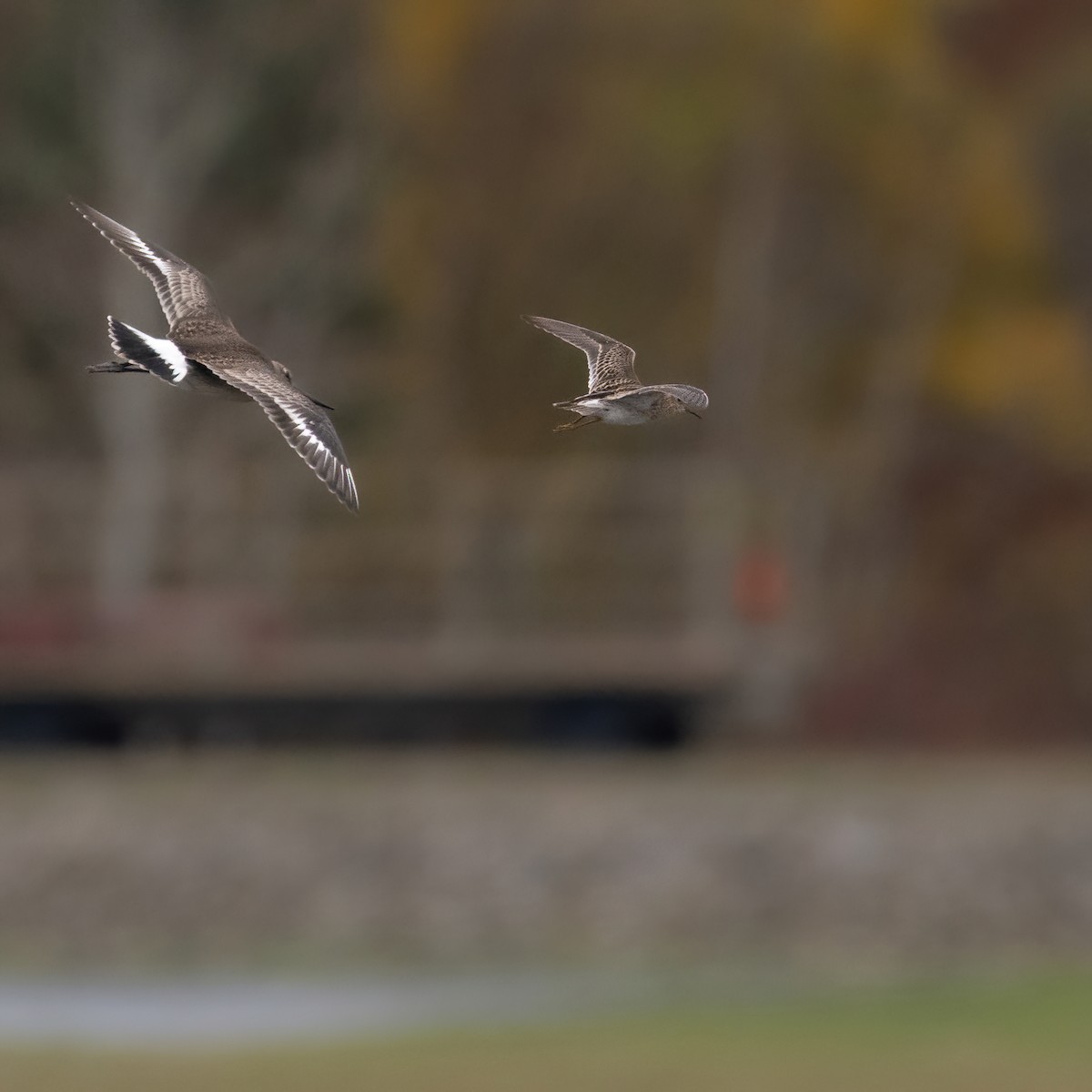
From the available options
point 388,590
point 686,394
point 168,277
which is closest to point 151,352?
point 686,394

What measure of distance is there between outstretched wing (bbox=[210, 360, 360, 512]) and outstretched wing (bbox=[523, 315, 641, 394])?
24.4 inches

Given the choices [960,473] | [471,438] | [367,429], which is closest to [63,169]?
[367,429]

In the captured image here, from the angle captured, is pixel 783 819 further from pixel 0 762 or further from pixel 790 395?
pixel 790 395

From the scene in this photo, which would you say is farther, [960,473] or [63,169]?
[960,473]

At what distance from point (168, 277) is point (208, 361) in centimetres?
177

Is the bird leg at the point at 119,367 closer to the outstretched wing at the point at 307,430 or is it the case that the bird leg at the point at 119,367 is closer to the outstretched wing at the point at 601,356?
the outstretched wing at the point at 307,430

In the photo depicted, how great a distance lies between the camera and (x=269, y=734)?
37.4m

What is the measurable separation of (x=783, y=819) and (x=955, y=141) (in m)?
14.7

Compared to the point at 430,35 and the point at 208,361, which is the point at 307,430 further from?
the point at 430,35

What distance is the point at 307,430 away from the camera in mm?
5574

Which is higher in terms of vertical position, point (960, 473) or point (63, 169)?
point (63, 169)

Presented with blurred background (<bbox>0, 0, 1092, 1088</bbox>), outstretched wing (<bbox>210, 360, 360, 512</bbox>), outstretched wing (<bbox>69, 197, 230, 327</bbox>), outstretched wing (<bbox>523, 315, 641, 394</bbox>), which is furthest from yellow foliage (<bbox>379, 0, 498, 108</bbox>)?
outstretched wing (<bbox>210, 360, 360, 512</bbox>)

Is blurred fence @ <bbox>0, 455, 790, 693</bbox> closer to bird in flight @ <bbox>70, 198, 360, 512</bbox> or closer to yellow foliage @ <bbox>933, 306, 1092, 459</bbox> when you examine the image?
yellow foliage @ <bbox>933, 306, 1092, 459</bbox>

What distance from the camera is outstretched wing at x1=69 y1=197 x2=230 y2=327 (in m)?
7.57
